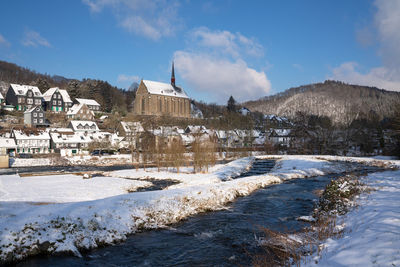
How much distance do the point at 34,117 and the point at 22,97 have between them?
63.7ft

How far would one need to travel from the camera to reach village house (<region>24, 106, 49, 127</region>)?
83.0m

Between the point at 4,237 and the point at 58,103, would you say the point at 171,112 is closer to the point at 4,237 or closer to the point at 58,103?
the point at 58,103

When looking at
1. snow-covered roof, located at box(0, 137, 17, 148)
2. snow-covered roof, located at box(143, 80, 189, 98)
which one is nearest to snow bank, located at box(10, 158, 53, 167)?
snow-covered roof, located at box(0, 137, 17, 148)

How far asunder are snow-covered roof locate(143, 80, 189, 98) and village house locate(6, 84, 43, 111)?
1797 inches

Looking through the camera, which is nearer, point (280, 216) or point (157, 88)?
point (280, 216)

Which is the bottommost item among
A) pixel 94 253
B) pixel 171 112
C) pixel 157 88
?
pixel 94 253

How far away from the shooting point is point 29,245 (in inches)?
431

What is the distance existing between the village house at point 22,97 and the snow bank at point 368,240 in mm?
112650

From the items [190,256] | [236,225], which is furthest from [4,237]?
[236,225]

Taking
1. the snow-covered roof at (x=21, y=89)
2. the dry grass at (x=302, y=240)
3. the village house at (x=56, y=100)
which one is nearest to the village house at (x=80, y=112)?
the village house at (x=56, y=100)

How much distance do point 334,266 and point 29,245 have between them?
1180cm

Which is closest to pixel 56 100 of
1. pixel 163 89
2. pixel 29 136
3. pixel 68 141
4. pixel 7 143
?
pixel 68 141

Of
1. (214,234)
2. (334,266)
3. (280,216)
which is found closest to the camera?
(334,266)

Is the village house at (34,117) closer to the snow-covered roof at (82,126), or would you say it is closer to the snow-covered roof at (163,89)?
the snow-covered roof at (82,126)
